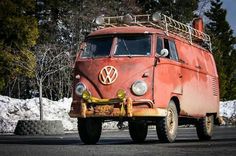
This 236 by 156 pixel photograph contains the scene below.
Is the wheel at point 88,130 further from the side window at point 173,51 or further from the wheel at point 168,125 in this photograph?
the side window at point 173,51

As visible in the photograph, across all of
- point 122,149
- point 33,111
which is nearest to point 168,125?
point 122,149

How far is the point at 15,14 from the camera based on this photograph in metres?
35.3

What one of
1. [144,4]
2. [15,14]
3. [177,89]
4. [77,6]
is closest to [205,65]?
[177,89]

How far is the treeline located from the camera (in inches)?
1292

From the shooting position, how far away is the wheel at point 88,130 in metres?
13.7

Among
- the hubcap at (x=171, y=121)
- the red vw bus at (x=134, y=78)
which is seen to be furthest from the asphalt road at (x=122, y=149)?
the red vw bus at (x=134, y=78)

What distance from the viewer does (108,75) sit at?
1309 centimetres

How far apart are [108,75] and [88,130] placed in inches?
58.2

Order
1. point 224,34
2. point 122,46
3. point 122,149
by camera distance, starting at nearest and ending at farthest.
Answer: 1. point 122,149
2. point 122,46
3. point 224,34

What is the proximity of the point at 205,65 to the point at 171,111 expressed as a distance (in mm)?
3538

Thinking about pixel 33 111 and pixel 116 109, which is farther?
pixel 33 111

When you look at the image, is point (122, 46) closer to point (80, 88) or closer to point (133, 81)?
point (133, 81)

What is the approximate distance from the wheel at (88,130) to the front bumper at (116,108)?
0.66 metres

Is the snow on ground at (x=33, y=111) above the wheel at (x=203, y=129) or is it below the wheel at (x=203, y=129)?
above
